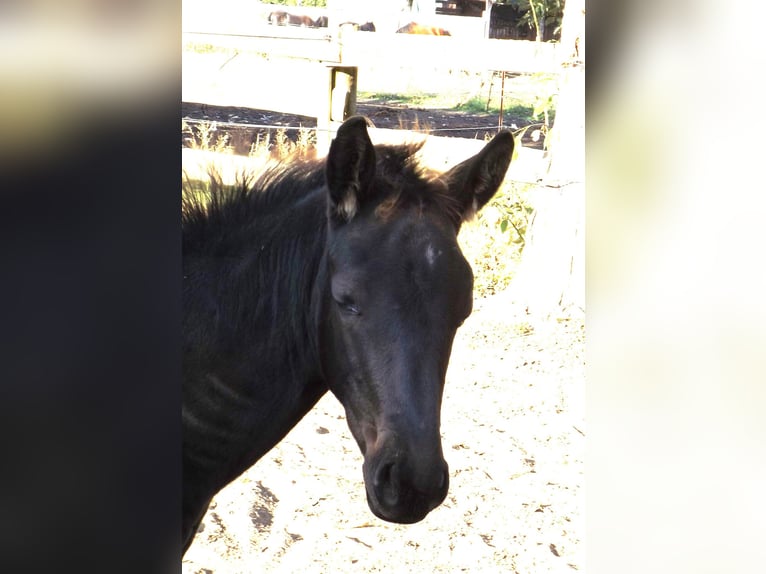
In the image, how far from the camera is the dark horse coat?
1.55m

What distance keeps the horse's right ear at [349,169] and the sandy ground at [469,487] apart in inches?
51.1

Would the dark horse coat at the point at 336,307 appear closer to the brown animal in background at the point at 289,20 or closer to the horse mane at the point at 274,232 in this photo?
the horse mane at the point at 274,232

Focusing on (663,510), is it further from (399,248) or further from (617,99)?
(399,248)

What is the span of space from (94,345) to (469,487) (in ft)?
7.56

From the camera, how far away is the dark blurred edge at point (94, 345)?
2.19 feet

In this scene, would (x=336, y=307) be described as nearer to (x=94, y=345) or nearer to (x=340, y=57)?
(x=94, y=345)

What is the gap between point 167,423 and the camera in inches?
30.4

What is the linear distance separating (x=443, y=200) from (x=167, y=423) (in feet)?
3.70

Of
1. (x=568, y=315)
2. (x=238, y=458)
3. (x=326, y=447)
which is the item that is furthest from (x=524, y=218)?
(x=238, y=458)

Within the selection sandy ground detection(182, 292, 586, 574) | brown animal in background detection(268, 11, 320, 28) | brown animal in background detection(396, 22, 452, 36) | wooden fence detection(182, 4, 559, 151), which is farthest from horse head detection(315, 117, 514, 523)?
brown animal in background detection(268, 11, 320, 28)

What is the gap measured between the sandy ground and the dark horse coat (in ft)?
2.40

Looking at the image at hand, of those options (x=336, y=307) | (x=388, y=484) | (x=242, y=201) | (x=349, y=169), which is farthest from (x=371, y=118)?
(x=388, y=484)

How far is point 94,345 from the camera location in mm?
706

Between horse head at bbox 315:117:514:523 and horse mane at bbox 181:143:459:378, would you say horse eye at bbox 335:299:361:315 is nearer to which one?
horse head at bbox 315:117:514:523
